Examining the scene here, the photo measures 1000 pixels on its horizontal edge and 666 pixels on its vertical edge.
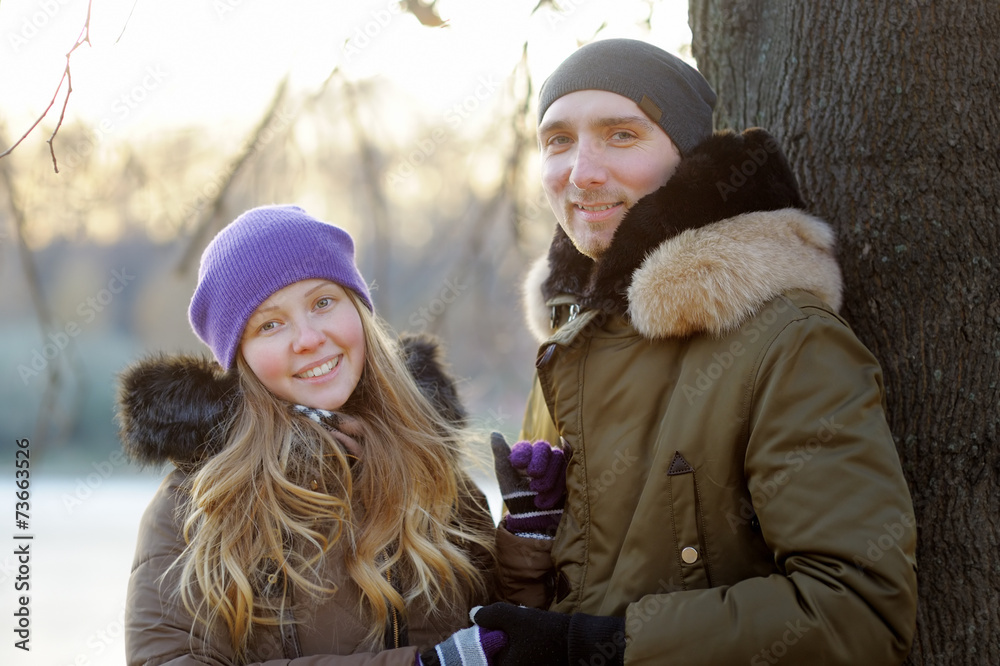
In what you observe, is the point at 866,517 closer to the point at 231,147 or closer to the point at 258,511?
the point at 258,511

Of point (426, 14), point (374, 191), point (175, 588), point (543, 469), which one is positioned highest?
point (426, 14)

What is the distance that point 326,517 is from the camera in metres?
2.28

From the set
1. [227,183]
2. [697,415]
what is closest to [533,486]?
[697,415]

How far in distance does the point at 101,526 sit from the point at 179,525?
8.94 m

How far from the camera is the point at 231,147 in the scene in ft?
12.1

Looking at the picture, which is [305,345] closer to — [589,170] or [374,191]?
[589,170]

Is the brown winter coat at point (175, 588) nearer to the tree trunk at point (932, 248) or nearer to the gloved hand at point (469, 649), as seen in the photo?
the gloved hand at point (469, 649)

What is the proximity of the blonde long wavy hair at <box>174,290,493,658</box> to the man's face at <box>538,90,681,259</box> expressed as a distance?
77 centimetres

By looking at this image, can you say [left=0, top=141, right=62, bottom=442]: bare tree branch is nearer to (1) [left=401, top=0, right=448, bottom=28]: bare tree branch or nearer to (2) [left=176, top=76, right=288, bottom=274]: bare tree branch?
(2) [left=176, top=76, right=288, bottom=274]: bare tree branch

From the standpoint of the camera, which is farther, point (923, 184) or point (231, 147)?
point (231, 147)

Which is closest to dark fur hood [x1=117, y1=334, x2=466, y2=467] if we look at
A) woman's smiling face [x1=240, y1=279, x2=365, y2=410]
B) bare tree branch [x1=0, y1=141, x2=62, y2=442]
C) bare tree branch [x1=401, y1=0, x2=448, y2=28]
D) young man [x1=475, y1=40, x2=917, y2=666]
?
woman's smiling face [x1=240, y1=279, x2=365, y2=410]

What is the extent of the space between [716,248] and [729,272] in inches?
3.0

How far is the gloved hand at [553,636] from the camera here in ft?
6.01

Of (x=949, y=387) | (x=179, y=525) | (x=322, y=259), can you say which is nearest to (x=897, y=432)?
(x=949, y=387)
